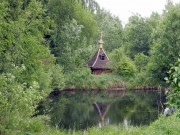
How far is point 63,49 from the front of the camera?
31.9 metres

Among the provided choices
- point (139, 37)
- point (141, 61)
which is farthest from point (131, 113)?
point (139, 37)

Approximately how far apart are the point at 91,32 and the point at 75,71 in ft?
17.9

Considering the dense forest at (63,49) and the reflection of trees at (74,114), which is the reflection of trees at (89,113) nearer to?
the reflection of trees at (74,114)

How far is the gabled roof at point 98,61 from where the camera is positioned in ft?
124

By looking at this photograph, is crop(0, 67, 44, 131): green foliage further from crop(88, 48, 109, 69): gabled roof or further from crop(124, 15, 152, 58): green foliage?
crop(124, 15, 152, 58): green foliage

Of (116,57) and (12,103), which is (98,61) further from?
(12,103)

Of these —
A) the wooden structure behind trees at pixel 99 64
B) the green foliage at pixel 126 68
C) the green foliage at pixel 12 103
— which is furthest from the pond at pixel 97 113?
the wooden structure behind trees at pixel 99 64

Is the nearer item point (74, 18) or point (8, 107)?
point (8, 107)

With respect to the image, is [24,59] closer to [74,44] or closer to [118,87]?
[74,44]

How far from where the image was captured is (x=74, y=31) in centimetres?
3175

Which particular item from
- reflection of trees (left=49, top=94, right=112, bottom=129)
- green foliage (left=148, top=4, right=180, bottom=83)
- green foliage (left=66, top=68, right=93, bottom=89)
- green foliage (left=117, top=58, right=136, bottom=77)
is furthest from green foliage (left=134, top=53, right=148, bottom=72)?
reflection of trees (left=49, top=94, right=112, bottom=129)

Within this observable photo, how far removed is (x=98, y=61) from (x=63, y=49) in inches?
297

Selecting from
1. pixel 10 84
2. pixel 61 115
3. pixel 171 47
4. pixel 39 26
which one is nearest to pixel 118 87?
pixel 171 47

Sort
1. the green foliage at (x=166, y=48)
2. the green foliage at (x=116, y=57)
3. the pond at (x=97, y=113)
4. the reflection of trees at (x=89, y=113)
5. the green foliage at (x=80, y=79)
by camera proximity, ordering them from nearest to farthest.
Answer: the pond at (x=97, y=113), the reflection of trees at (x=89, y=113), the green foliage at (x=80, y=79), the green foliage at (x=166, y=48), the green foliage at (x=116, y=57)
